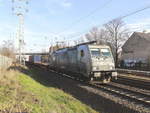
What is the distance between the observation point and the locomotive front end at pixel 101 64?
719 inches

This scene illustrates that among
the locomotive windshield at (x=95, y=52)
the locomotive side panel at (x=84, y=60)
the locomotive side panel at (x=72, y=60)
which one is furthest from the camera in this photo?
the locomotive side panel at (x=72, y=60)

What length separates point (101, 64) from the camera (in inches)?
731

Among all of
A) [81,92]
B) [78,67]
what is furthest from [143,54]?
[81,92]

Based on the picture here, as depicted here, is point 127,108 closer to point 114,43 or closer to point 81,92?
point 81,92

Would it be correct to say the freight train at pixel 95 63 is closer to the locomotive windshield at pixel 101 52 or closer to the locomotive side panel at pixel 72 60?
the locomotive windshield at pixel 101 52

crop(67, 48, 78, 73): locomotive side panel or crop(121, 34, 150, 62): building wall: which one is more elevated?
crop(121, 34, 150, 62): building wall

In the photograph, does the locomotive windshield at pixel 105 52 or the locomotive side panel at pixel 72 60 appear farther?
the locomotive side panel at pixel 72 60

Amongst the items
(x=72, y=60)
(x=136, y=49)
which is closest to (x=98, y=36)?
(x=136, y=49)

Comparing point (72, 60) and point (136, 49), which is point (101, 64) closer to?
point (72, 60)

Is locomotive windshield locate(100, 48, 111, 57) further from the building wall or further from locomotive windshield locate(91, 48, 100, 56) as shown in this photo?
the building wall

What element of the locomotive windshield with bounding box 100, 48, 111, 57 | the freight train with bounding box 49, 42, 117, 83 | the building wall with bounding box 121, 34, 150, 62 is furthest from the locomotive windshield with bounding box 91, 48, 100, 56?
the building wall with bounding box 121, 34, 150, 62

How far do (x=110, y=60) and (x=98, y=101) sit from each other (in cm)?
621

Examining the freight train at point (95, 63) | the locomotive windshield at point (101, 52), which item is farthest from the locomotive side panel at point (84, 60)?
the locomotive windshield at point (101, 52)

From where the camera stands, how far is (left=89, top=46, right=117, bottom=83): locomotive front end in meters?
18.3
